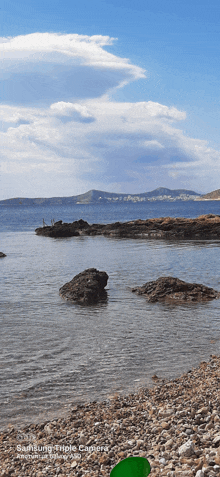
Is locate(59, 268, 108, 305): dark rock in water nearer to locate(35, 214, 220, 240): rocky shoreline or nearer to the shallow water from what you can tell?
the shallow water

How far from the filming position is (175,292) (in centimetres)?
1797

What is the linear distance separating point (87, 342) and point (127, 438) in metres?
6.24

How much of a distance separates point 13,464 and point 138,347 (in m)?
6.21

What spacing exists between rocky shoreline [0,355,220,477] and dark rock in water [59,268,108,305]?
32.5ft

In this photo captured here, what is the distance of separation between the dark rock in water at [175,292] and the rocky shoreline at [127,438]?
31.2 feet

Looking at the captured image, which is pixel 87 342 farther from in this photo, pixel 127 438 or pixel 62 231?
pixel 62 231

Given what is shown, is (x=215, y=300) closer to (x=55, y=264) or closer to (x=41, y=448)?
(x=41, y=448)

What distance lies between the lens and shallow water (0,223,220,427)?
28.1 feet

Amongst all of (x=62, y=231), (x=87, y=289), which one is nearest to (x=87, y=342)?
(x=87, y=289)

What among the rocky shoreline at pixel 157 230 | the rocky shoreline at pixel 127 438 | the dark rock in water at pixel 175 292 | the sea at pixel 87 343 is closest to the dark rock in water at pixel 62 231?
the rocky shoreline at pixel 157 230

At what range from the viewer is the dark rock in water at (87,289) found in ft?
58.6

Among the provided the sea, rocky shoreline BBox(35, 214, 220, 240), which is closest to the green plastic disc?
the sea

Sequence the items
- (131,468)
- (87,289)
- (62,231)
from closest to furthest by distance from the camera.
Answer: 1. (131,468)
2. (87,289)
3. (62,231)

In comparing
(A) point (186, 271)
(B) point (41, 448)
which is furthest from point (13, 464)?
(A) point (186, 271)
